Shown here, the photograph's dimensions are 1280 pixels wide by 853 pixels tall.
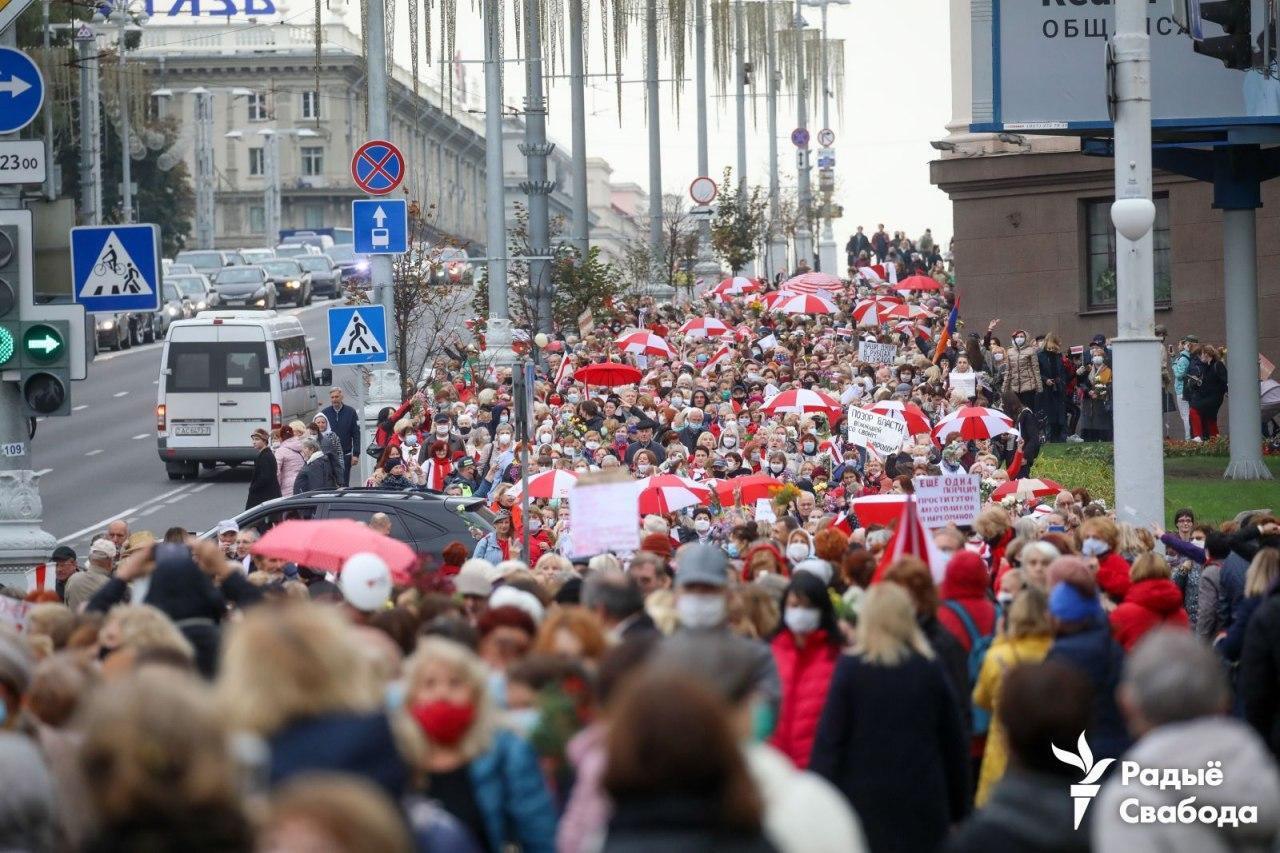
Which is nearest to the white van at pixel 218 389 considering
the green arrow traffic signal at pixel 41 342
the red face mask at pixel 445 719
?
the green arrow traffic signal at pixel 41 342

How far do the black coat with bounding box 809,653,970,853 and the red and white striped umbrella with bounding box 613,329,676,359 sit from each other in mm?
25749

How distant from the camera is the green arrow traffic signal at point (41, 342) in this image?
13.9 meters

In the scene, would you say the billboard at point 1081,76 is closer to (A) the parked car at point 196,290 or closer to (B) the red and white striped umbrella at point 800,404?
(B) the red and white striped umbrella at point 800,404

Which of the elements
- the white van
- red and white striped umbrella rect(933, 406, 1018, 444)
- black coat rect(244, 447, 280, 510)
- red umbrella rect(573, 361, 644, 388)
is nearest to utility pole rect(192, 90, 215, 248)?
the white van

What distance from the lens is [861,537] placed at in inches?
563

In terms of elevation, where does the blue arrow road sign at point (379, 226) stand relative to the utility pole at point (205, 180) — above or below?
below

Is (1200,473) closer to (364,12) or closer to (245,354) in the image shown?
(364,12)

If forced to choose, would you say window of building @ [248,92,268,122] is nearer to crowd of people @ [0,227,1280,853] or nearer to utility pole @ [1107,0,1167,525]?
crowd of people @ [0,227,1280,853]

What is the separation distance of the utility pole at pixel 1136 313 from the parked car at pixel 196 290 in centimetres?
4909

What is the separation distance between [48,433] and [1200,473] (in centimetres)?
2377

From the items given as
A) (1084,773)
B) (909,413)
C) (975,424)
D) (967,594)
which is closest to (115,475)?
(909,413)

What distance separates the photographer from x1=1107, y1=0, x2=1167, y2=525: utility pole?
48.1 feet

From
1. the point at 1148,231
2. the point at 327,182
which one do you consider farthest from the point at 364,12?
the point at 327,182

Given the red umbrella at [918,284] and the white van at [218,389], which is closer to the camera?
the white van at [218,389]
